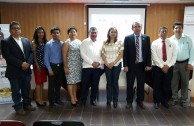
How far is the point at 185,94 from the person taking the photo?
3.94m

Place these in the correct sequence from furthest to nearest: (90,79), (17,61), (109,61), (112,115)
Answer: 1. (90,79)
2. (109,61)
3. (112,115)
4. (17,61)

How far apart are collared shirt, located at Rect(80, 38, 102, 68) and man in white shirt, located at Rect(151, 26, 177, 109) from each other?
105cm

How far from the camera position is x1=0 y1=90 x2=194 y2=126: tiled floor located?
3.28m

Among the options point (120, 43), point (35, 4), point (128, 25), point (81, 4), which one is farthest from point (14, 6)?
point (120, 43)

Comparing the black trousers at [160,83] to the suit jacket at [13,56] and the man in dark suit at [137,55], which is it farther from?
the suit jacket at [13,56]

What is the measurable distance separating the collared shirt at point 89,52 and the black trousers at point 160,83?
3.66ft

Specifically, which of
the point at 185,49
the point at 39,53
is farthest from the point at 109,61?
the point at 185,49

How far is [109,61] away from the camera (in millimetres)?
3783

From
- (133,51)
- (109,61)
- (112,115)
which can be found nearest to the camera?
(112,115)

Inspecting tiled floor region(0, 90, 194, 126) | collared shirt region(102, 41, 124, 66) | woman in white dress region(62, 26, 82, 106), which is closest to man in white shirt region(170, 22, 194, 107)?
tiled floor region(0, 90, 194, 126)

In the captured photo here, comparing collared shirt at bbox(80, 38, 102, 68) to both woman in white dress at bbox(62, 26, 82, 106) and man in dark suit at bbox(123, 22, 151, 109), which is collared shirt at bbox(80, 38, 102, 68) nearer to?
woman in white dress at bbox(62, 26, 82, 106)

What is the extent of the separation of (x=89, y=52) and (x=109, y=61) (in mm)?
417

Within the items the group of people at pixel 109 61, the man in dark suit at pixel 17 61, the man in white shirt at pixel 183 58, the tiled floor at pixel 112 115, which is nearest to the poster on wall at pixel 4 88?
the tiled floor at pixel 112 115

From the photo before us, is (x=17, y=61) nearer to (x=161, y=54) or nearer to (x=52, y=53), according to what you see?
(x=52, y=53)
